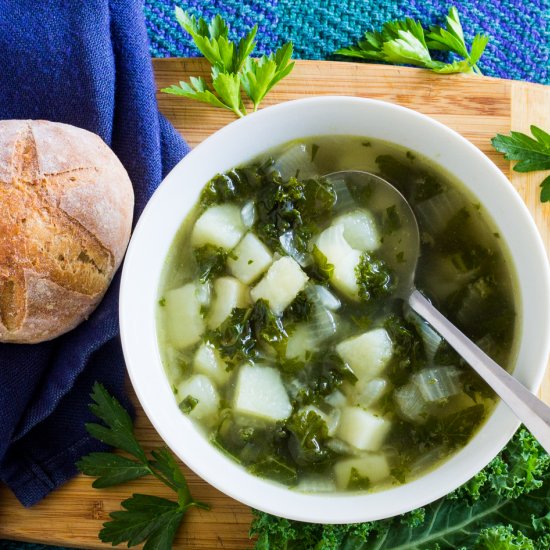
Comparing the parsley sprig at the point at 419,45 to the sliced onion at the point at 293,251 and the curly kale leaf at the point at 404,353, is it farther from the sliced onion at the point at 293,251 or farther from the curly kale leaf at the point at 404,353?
the curly kale leaf at the point at 404,353

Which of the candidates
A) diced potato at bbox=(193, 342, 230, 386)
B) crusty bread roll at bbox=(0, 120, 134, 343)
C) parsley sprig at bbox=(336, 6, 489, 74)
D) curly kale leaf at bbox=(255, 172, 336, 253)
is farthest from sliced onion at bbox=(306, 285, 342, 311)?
parsley sprig at bbox=(336, 6, 489, 74)

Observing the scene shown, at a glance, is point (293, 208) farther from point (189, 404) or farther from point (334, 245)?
point (189, 404)

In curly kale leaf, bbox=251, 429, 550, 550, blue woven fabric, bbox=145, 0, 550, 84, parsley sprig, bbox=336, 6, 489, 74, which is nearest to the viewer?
curly kale leaf, bbox=251, 429, 550, 550

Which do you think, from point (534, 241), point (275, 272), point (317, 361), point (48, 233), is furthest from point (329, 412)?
point (48, 233)

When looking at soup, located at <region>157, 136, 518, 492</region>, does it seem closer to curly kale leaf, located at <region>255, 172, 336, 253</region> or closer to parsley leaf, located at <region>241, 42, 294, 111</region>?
curly kale leaf, located at <region>255, 172, 336, 253</region>

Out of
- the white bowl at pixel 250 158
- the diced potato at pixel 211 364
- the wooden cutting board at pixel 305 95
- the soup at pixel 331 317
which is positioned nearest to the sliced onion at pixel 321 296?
the soup at pixel 331 317

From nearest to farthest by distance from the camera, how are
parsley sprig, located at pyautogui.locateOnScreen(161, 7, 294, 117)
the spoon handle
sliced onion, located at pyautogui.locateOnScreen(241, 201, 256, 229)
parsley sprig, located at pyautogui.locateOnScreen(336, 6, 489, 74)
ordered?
the spoon handle → sliced onion, located at pyautogui.locateOnScreen(241, 201, 256, 229) → parsley sprig, located at pyautogui.locateOnScreen(161, 7, 294, 117) → parsley sprig, located at pyautogui.locateOnScreen(336, 6, 489, 74)

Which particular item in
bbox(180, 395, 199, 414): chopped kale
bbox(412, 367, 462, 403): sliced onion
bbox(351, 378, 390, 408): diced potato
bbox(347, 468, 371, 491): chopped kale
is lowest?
bbox(347, 468, 371, 491): chopped kale

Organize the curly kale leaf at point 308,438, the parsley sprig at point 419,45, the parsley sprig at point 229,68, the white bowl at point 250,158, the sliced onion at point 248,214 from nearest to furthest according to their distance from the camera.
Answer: the white bowl at point 250,158, the curly kale leaf at point 308,438, the sliced onion at point 248,214, the parsley sprig at point 229,68, the parsley sprig at point 419,45
